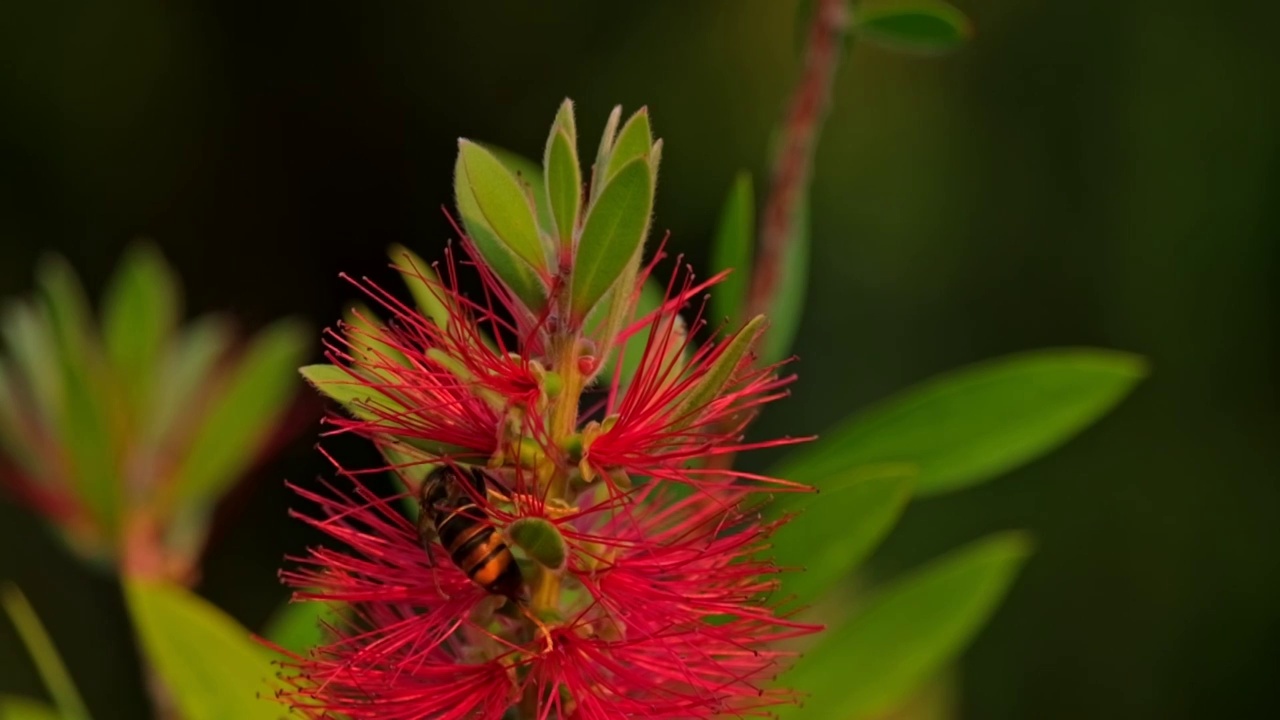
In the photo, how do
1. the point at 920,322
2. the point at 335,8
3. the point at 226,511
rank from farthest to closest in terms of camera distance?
the point at 920,322 → the point at 335,8 → the point at 226,511

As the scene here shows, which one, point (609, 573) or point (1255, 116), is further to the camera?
point (1255, 116)

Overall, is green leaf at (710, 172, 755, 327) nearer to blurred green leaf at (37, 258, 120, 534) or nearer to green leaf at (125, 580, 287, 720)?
green leaf at (125, 580, 287, 720)

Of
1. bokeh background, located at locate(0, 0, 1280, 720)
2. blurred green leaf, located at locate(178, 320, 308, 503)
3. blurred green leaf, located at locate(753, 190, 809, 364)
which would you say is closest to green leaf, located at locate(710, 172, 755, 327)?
blurred green leaf, located at locate(753, 190, 809, 364)

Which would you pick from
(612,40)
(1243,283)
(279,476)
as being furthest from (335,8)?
(1243,283)

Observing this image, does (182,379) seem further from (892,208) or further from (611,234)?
(892,208)

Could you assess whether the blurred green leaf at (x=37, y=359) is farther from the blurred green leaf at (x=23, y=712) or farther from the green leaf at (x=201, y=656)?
the green leaf at (x=201, y=656)

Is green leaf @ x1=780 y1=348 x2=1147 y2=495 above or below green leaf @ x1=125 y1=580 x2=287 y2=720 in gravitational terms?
above

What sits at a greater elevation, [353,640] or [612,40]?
[612,40]

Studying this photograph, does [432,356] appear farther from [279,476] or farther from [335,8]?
[335,8]
